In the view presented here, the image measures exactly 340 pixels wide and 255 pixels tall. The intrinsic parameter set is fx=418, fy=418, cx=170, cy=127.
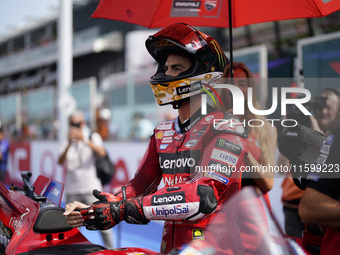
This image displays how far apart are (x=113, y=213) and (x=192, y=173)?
43 cm

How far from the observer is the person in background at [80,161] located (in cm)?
532

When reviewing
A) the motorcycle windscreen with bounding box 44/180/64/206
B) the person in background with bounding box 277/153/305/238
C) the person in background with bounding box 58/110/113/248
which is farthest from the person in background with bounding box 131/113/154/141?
the motorcycle windscreen with bounding box 44/180/64/206

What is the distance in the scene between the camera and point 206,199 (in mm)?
1749

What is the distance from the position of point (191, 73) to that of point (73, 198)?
12.2 ft

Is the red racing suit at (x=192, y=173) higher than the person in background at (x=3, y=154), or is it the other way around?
the red racing suit at (x=192, y=173)

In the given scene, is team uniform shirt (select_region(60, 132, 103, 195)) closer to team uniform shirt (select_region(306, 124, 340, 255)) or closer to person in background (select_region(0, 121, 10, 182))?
person in background (select_region(0, 121, 10, 182))

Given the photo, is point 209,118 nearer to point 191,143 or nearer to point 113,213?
point 191,143

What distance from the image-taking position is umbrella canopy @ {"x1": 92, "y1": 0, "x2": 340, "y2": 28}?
9.80 feet

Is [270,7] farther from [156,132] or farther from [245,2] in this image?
[156,132]

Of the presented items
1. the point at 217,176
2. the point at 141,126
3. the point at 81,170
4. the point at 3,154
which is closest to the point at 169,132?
the point at 217,176

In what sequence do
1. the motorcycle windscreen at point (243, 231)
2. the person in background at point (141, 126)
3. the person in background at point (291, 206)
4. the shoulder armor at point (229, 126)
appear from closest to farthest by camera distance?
1. the motorcycle windscreen at point (243, 231)
2. the shoulder armor at point (229, 126)
3. the person in background at point (291, 206)
4. the person in background at point (141, 126)

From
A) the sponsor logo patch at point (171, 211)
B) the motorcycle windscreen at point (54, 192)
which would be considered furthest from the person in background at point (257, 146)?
the motorcycle windscreen at point (54, 192)

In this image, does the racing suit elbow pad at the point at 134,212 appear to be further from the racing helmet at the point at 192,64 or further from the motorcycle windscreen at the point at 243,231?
the racing helmet at the point at 192,64

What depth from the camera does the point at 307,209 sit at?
1.73 meters
